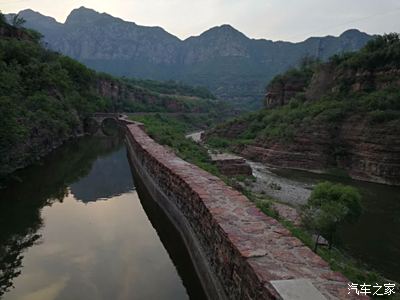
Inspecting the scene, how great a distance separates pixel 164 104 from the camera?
89.2 m

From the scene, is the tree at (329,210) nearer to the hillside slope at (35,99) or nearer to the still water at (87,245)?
the still water at (87,245)

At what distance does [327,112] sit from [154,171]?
22.1 metres

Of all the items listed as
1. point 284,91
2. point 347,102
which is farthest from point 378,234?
point 284,91

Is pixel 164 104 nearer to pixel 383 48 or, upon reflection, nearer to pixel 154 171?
pixel 383 48

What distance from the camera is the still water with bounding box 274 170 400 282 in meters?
12.5

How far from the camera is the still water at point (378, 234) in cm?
1247

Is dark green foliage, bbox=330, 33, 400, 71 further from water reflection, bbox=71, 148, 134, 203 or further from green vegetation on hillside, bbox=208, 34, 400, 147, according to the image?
water reflection, bbox=71, 148, 134, 203

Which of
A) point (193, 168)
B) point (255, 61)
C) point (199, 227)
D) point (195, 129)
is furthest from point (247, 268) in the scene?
point (255, 61)

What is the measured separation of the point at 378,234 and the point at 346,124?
1811cm

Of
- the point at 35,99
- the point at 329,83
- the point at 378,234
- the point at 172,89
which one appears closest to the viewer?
the point at 378,234

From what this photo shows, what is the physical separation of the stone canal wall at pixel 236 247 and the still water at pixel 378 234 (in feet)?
16.2

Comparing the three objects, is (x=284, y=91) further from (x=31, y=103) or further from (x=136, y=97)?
(x=136, y=97)

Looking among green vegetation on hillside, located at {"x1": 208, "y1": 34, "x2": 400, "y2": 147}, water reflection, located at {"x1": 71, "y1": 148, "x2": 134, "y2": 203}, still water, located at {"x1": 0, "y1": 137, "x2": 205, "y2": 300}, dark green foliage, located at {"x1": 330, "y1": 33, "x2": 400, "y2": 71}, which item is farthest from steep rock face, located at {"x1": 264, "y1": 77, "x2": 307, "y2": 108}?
still water, located at {"x1": 0, "y1": 137, "x2": 205, "y2": 300}

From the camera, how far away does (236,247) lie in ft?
21.1
